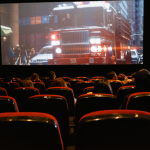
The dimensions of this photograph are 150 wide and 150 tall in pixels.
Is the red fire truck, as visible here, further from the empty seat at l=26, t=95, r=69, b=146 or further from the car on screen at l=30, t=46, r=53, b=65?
the empty seat at l=26, t=95, r=69, b=146

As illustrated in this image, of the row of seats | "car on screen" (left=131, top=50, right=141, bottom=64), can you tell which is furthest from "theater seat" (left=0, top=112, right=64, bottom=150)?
"car on screen" (left=131, top=50, right=141, bottom=64)

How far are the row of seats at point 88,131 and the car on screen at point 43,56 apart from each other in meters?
9.94

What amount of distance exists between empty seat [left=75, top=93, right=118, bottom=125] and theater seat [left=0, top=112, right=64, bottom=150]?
35.5 inches

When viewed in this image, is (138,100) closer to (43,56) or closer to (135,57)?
(43,56)

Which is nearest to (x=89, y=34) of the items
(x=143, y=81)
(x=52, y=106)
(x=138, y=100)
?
(x=143, y=81)

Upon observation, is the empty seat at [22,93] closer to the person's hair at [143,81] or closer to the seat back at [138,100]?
the person's hair at [143,81]

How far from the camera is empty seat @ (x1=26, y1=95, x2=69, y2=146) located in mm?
1603

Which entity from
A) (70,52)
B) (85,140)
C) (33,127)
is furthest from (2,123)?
(70,52)

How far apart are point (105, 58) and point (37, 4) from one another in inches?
201

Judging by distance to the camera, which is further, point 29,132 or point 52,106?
point 52,106

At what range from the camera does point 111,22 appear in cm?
1023

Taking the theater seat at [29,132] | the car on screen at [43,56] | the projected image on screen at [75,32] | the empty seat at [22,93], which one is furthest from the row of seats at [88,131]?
the car on screen at [43,56]

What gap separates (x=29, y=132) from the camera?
0.71 m

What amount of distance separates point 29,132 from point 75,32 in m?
9.73
